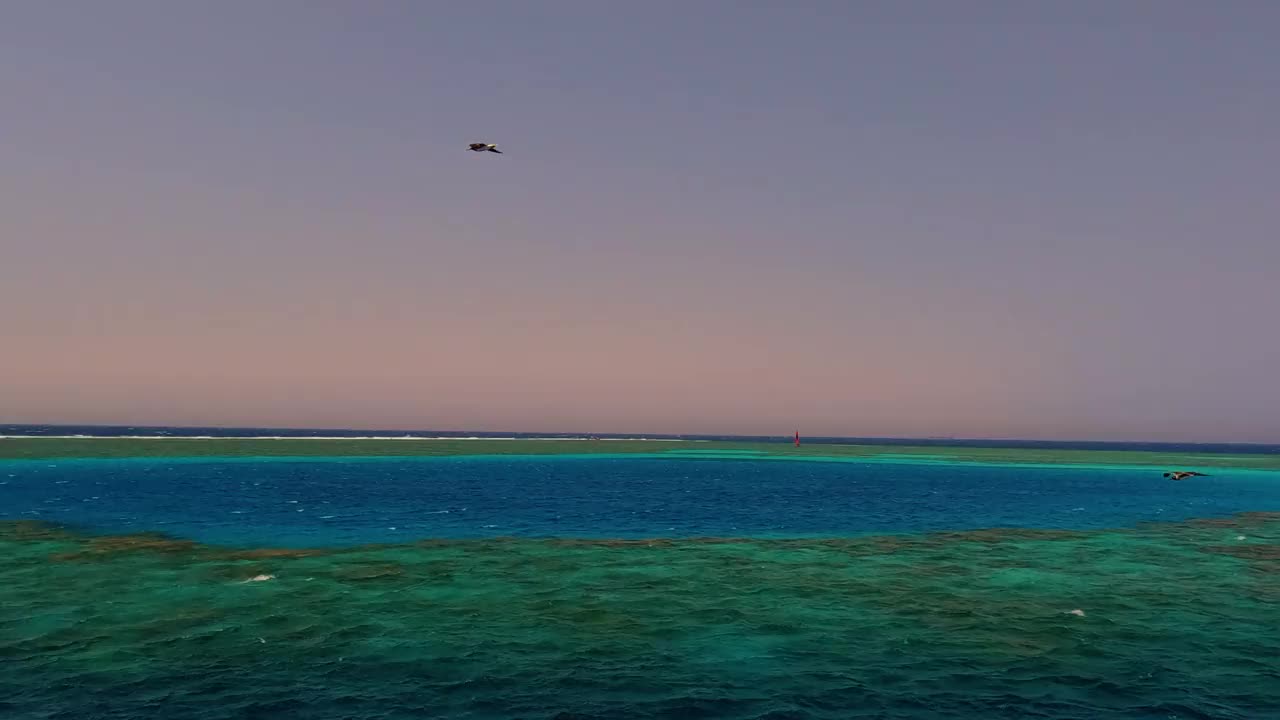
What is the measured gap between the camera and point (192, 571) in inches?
1625

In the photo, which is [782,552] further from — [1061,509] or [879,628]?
[1061,509]

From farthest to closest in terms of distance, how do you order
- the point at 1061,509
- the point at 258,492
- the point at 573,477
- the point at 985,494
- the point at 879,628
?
the point at 573,477 → the point at 985,494 → the point at 258,492 → the point at 1061,509 → the point at 879,628

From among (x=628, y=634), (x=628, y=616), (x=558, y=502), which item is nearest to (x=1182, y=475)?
(x=558, y=502)

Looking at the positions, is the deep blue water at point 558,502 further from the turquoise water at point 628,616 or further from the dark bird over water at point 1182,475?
the dark bird over water at point 1182,475

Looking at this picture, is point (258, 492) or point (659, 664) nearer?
point (659, 664)

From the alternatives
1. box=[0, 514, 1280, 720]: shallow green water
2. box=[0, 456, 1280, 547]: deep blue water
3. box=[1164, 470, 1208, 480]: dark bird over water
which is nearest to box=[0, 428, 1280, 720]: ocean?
box=[0, 514, 1280, 720]: shallow green water

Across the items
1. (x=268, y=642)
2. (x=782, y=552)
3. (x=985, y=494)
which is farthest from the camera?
(x=985, y=494)

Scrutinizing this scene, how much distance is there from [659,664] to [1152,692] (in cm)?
1639

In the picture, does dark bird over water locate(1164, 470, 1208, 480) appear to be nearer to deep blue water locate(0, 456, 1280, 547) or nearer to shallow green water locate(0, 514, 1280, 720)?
deep blue water locate(0, 456, 1280, 547)

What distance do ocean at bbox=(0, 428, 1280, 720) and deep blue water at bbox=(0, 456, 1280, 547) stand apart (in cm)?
109

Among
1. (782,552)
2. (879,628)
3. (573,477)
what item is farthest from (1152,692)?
(573,477)

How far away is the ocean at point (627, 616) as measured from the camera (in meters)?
22.7

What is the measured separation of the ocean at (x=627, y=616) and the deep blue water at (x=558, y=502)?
1.09m

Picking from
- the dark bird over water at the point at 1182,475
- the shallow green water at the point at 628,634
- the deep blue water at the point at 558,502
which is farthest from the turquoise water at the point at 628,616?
the dark bird over water at the point at 1182,475
